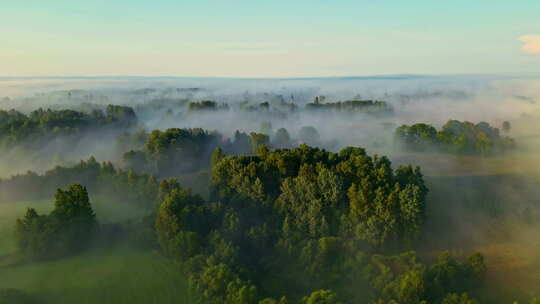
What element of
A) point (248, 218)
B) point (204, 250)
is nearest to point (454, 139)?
point (248, 218)

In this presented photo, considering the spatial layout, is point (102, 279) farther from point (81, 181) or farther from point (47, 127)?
point (47, 127)

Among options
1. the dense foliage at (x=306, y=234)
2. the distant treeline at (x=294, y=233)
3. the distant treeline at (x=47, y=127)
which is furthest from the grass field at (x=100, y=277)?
the distant treeline at (x=47, y=127)

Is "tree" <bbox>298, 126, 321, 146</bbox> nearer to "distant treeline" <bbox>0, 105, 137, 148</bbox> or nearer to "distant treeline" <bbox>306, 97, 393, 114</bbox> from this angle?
"distant treeline" <bbox>306, 97, 393, 114</bbox>

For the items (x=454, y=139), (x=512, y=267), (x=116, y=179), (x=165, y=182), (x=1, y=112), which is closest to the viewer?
(x=512, y=267)

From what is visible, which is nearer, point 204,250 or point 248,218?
point 204,250

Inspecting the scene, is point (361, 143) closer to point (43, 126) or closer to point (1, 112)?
point (43, 126)

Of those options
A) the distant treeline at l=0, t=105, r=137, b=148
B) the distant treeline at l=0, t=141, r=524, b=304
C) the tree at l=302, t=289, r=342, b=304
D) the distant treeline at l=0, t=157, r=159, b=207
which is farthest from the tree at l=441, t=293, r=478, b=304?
the distant treeline at l=0, t=105, r=137, b=148
